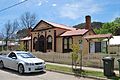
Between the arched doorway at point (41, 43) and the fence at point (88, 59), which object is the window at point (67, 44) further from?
the fence at point (88, 59)

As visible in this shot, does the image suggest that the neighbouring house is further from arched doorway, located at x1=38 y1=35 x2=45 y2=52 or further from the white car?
the white car

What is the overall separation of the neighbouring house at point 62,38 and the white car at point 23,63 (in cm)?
1494

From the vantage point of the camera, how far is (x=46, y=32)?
1495 inches

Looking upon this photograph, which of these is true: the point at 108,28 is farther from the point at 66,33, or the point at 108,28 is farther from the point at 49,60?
the point at 49,60

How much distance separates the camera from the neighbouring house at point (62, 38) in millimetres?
33062

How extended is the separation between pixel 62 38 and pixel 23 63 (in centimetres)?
1990

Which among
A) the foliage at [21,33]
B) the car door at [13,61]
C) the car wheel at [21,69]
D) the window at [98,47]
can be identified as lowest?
the car wheel at [21,69]

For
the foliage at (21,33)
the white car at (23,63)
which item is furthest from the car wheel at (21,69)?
the foliage at (21,33)

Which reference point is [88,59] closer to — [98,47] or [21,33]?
[98,47]

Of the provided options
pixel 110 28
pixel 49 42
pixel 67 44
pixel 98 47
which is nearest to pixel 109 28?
pixel 110 28

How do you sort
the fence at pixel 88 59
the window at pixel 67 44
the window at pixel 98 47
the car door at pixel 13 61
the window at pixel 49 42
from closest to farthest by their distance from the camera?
the car door at pixel 13 61 → the fence at pixel 88 59 → the window at pixel 98 47 → the window at pixel 67 44 → the window at pixel 49 42

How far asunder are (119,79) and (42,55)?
578 inches

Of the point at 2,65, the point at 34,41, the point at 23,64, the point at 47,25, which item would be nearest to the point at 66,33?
the point at 47,25

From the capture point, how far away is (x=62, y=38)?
3556 centimetres
